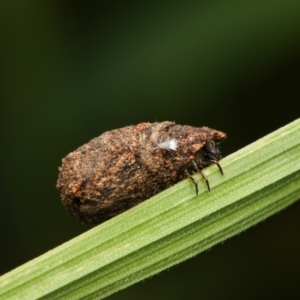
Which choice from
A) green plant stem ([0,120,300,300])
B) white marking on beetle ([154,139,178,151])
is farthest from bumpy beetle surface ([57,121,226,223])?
green plant stem ([0,120,300,300])

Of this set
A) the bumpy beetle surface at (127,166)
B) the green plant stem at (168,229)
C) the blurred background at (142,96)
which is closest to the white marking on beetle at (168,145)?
the bumpy beetle surface at (127,166)

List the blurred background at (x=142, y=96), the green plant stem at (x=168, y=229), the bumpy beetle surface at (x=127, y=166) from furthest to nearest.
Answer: the blurred background at (x=142, y=96), the bumpy beetle surface at (x=127, y=166), the green plant stem at (x=168, y=229)

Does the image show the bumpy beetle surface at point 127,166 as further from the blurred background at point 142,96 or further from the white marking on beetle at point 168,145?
the blurred background at point 142,96

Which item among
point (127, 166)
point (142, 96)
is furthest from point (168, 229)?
point (142, 96)

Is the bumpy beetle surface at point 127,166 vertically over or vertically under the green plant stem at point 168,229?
over

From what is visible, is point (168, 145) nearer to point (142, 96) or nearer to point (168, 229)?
point (168, 229)

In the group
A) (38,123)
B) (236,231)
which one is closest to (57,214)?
(38,123)

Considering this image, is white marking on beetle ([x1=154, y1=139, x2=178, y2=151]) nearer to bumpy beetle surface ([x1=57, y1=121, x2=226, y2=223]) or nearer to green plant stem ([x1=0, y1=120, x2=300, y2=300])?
bumpy beetle surface ([x1=57, y1=121, x2=226, y2=223])
